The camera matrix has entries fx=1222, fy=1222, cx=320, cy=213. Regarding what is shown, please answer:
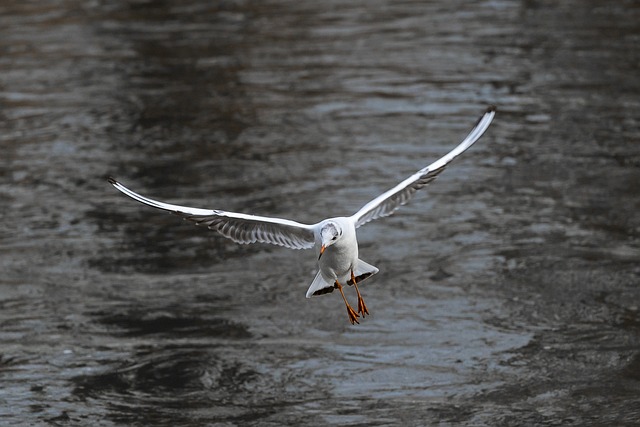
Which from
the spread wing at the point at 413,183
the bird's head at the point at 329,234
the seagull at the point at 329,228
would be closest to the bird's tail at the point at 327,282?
the seagull at the point at 329,228

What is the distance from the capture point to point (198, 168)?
15.4m

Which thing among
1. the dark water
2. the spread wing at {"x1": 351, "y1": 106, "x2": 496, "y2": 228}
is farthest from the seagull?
the dark water

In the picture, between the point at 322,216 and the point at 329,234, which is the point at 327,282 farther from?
the point at 322,216

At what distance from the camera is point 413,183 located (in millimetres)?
8750

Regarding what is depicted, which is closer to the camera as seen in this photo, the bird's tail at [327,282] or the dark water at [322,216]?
the bird's tail at [327,282]

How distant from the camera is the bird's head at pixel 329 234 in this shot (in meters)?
7.84

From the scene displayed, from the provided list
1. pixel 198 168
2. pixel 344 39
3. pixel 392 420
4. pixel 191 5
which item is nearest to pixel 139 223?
pixel 198 168

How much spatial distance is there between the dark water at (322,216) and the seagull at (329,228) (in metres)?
1.46

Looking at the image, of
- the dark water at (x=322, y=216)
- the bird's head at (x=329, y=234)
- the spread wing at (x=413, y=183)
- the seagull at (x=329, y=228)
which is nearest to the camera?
the bird's head at (x=329, y=234)

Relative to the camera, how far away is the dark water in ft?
32.9

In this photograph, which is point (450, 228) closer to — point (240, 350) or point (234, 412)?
point (240, 350)

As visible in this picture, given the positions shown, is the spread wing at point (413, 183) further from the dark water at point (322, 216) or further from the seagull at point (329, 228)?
the dark water at point (322, 216)

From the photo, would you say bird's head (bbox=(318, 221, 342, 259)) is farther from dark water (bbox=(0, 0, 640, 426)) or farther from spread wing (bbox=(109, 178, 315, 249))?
dark water (bbox=(0, 0, 640, 426))

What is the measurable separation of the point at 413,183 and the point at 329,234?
1.11 metres
